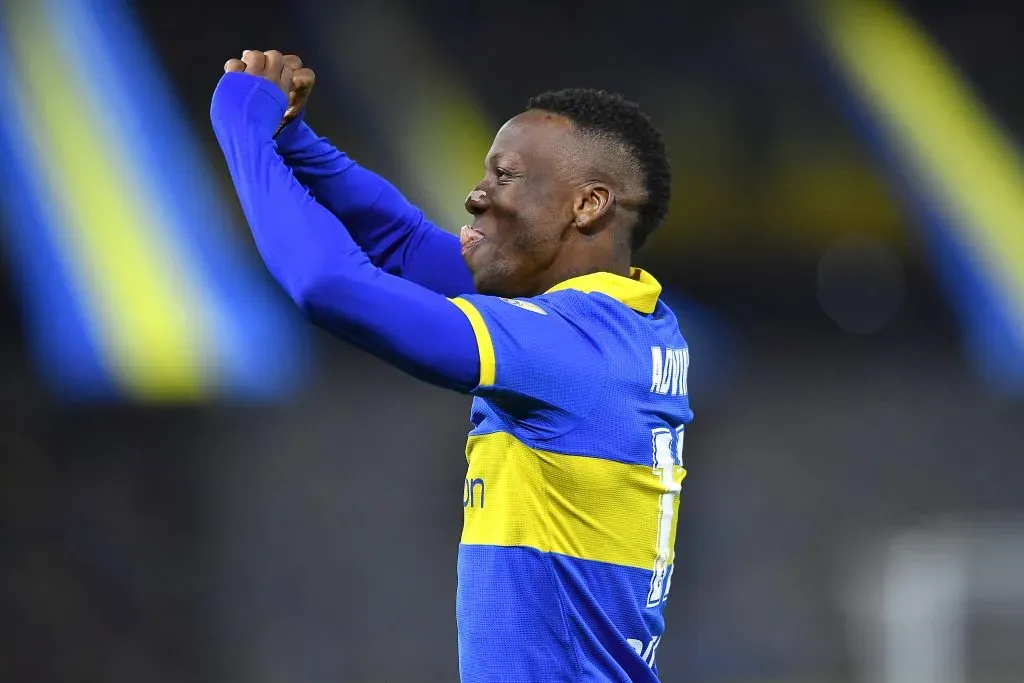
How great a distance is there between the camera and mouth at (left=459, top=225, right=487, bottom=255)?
156cm

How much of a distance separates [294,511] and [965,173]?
2.48 meters

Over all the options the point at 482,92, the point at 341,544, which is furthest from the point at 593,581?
the point at 482,92

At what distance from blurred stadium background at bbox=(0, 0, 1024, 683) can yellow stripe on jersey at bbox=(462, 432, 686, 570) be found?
242 centimetres

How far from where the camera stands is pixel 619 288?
1.48 m

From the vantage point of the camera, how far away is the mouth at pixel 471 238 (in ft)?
5.11

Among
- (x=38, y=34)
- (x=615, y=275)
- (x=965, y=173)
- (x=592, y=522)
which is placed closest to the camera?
(x=592, y=522)

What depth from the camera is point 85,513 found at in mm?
3799

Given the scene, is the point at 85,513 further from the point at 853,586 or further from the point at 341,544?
the point at 853,586

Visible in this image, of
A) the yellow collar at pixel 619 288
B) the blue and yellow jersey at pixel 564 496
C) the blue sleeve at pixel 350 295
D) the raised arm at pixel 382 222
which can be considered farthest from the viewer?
the raised arm at pixel 382 222

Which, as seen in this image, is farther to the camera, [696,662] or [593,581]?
[696,662]

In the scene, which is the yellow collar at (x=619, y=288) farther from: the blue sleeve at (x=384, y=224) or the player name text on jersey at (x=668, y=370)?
the blue sleeve at (x=384, y=224)

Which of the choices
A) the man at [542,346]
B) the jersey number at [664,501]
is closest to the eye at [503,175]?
the man at [542,346]

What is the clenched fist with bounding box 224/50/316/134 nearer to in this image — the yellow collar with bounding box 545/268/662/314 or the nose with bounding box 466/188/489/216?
the nose with bounding box 466/188/489/216

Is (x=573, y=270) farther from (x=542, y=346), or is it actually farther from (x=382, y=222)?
(x=382, y=222)
